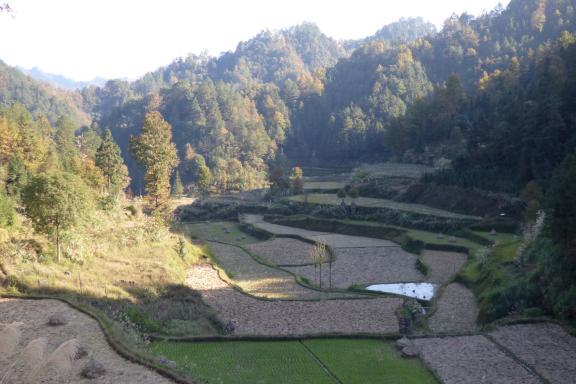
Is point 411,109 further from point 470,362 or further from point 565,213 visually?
point 470,362

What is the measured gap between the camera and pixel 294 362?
13.6m

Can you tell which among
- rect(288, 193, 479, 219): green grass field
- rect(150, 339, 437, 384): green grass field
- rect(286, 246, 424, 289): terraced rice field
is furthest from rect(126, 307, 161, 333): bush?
rect(288, 193, 479, 219): green grass field

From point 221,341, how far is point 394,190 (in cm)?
3569

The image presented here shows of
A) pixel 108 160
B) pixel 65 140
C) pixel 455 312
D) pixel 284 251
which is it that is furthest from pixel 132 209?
pixel 65 140

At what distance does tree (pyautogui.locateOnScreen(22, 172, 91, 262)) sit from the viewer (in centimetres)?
1898

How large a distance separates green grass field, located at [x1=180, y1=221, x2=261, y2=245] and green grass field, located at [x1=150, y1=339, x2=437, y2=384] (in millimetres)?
24134

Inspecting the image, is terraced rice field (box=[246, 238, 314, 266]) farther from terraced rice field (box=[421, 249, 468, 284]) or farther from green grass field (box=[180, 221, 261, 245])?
terraced rice field (box=[421, 249, 468, 284])

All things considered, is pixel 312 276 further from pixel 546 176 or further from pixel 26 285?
pixel 546 176

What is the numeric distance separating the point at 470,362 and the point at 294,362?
4652 mm

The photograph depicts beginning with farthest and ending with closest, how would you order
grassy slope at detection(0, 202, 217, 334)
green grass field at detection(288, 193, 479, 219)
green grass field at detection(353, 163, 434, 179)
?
green grass field at detection(353, 163, 434, 179), green grass field at detection(288, 193, 479, 219), grassy slope at detection(0, 202, 217, 334)

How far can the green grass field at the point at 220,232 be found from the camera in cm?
4073

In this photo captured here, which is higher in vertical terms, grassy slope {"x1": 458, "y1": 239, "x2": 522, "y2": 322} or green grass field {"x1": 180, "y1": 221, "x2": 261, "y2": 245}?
grassy slope {"x1": 458, "y1": 239, "x2": 522, "y2": 322}

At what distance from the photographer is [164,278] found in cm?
2158

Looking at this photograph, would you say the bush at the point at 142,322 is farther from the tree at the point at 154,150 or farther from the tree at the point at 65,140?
the tree at the point at 65,140
